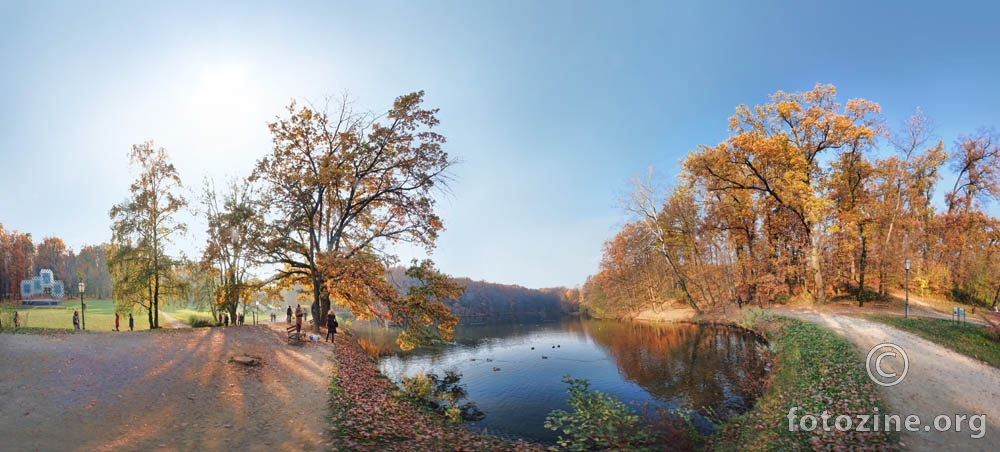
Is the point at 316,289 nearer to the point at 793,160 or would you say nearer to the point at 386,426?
the point at 386,426

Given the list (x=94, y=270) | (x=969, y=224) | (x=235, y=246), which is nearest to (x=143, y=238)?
(x=235, y=246)

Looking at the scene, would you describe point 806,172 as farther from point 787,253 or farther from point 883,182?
point 883,182

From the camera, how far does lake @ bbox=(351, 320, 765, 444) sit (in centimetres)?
1202

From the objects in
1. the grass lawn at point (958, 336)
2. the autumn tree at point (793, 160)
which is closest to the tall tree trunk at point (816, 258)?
the autumn tree at point (793, 160)

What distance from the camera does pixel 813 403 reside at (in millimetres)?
9008

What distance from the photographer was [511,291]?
372ft

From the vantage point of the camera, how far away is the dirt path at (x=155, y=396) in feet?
22.8

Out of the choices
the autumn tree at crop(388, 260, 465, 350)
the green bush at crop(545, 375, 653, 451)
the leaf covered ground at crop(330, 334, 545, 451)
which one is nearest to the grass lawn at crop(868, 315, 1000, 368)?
the green bush at crop(545, 375, 653, 451)

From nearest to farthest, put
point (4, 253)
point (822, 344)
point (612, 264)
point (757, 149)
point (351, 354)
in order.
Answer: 1. point (822, 344)
2. point (351, 354)
3. point (757, 149)
4. point (612, 264)
5. point (4, 253)

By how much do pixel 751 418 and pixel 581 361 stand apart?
11.7m

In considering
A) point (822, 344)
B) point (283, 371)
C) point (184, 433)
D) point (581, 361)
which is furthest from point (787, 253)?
point (184, 433)

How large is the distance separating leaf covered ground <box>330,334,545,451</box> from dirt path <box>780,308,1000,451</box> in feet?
24.7

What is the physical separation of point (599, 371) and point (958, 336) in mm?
12773

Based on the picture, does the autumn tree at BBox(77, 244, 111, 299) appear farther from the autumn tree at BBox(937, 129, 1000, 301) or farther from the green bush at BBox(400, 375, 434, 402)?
the autumn tree at BBox(937, 129, 1000, 301)
